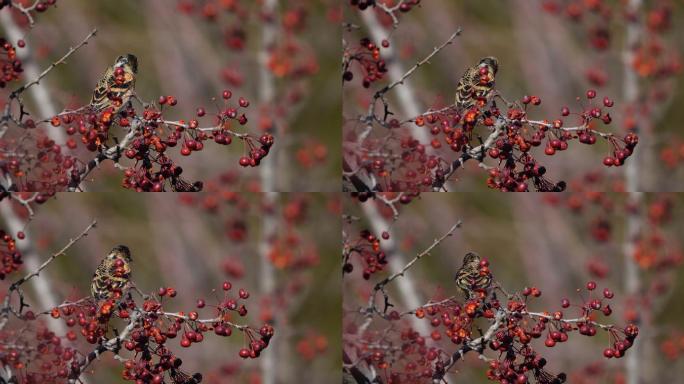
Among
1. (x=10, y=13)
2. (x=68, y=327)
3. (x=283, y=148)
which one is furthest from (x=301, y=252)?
(x=10, y=13)

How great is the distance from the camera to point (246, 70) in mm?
5574

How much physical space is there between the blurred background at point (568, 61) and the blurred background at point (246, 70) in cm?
67

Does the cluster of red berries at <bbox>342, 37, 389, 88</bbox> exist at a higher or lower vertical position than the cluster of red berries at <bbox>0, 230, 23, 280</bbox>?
higher

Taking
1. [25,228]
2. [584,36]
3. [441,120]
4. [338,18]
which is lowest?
[25,228]

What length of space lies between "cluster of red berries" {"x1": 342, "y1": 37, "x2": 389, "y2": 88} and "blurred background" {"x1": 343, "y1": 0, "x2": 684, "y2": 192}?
0.95 ft

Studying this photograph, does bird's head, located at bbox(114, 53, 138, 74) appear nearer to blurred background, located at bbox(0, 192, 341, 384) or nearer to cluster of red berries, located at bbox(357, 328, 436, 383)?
blurred background, located at bbox(0, 192, 341, 384)

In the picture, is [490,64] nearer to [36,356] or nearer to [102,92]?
[102,92]

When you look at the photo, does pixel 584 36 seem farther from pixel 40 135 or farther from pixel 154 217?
pixel 40 135

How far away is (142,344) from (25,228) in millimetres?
878

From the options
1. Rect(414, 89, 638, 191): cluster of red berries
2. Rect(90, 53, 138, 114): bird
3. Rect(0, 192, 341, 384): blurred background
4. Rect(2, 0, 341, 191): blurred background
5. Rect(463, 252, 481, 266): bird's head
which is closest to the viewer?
Rect(414, 89, 638, 191): cluster of red berries

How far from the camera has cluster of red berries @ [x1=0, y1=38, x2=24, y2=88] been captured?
427cm

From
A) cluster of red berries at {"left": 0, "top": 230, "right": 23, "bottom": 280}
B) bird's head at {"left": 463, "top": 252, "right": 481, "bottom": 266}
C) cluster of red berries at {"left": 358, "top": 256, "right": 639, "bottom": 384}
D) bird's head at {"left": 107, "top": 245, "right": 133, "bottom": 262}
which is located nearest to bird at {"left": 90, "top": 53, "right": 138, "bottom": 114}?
bird's head at {"left": 107, "top": 245, "right": 133, "bottom": 262}

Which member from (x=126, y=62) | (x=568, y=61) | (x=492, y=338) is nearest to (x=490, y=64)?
(x=492, y=338)

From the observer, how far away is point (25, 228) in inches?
176
